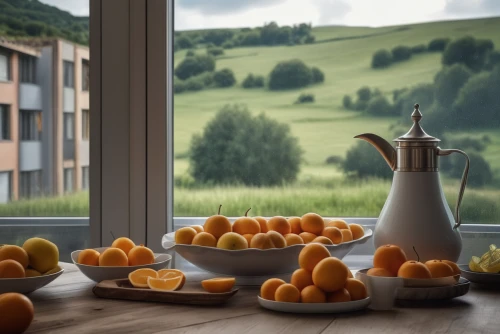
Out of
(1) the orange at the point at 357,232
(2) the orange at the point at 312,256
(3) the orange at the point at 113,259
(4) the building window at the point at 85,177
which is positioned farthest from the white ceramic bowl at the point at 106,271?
(4) the building window at the point at 85,177

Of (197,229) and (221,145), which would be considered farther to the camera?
(221,145)

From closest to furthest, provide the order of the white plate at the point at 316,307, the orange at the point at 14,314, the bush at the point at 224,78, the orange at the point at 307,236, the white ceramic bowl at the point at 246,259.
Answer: the orange at the point at 14,314 → the white plate at the point at 316,307 → the white ceramic bowl at the point at 246,259 → the orange at the point at 307,236 → the bush at the point at 224,78

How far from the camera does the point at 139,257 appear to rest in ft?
5.17

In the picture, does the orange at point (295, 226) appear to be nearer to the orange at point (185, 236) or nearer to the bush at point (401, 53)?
the orange at point (185, 236)

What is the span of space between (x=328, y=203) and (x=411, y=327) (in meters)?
1.21

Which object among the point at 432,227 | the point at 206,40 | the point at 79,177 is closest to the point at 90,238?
the point at 79,177

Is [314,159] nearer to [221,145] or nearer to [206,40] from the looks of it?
[221,145]

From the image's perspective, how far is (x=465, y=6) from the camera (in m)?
2.32

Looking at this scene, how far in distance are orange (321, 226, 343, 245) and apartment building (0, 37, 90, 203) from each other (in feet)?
3.63

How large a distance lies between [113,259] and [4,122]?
3.50 feet

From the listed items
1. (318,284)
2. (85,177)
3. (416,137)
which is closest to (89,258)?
(318,284)

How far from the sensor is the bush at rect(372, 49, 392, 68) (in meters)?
2.38

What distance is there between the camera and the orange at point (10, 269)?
4.65 feet

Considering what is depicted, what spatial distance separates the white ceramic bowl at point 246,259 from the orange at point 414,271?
202mm
